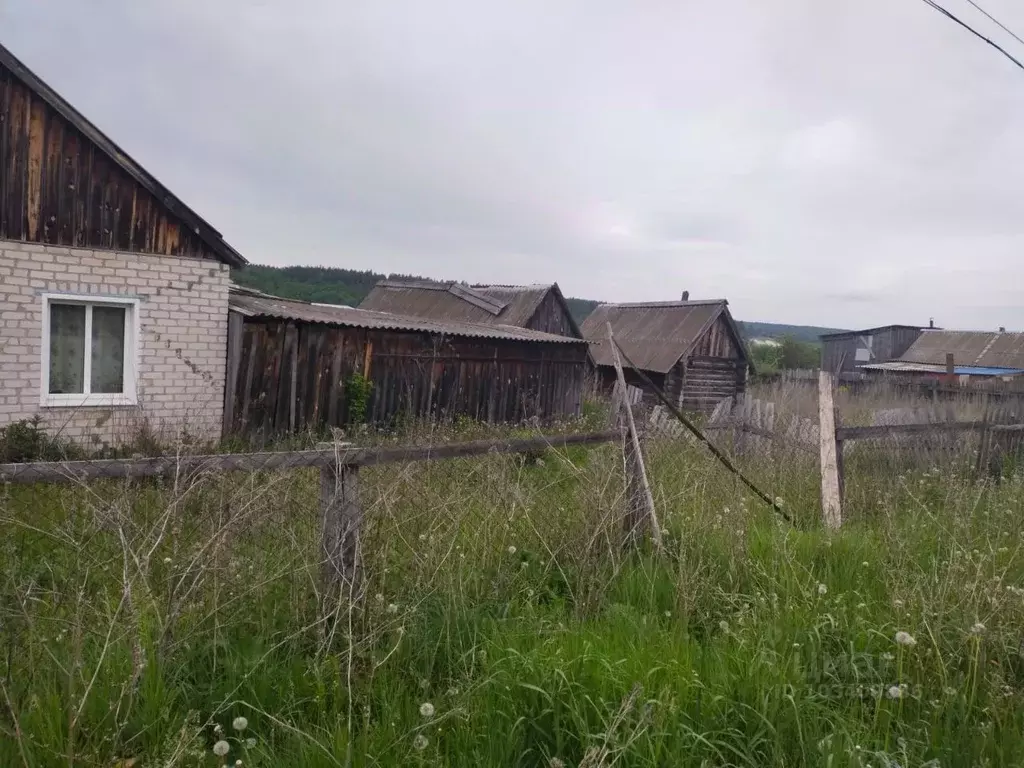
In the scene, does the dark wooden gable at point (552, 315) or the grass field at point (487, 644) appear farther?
the dark wooden gable at point (552, 315)

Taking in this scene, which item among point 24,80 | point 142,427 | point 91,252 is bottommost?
point 142,427

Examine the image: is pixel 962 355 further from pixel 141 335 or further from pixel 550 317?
pixel 141 335

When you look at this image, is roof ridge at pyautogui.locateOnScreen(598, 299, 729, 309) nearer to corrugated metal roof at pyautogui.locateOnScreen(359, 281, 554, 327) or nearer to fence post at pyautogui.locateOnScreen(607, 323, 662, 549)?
corrugated metal roof at pyautogui.locateOnScreen(359, 281, 554, 327)

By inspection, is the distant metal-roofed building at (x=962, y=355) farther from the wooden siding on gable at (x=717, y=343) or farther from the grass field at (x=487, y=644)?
the grass field at (x=487, y=644)

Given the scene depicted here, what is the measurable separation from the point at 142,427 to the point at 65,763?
7.48m

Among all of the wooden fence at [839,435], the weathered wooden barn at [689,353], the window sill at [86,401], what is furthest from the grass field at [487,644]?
the weathered wooden barn at [689,353]

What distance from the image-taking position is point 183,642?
2371 millimetres

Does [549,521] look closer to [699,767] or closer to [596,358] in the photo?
[699,767]

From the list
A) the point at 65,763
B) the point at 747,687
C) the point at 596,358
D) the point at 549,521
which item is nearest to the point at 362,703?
the point at 65,763

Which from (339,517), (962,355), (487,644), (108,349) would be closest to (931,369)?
(962,355)

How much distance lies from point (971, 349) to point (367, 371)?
39.4 m

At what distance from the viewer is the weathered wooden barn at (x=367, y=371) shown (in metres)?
9.70

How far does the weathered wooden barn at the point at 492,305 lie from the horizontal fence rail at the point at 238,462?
19.1 metres

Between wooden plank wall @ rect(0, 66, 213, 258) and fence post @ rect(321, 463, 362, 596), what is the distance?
777 cm
